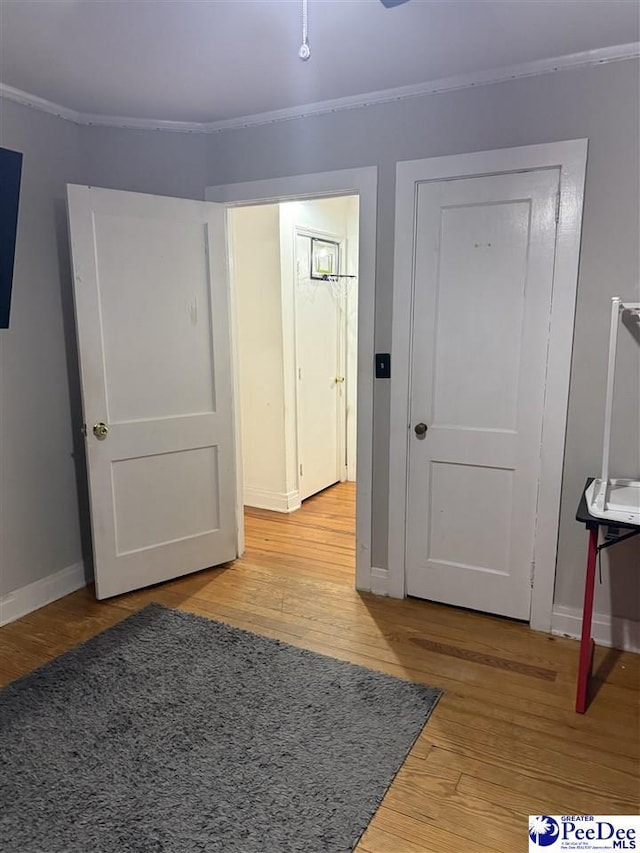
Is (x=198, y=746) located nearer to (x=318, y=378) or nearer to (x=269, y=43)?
(x=269, y=43)

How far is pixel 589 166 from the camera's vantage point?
2.21 metres

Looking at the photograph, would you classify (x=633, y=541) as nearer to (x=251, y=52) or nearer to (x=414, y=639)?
(x=414, y=639)

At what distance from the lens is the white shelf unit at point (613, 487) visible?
1882mm

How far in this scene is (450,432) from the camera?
2.64 meters

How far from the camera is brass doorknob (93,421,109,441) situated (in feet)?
8.94

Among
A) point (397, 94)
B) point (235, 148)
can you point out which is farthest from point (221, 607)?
point (397, 94)

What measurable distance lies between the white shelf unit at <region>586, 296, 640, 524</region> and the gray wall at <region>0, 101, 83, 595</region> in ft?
8.20

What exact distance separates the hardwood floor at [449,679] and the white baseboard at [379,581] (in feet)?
0.27

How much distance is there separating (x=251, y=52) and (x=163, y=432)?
1.75 meters

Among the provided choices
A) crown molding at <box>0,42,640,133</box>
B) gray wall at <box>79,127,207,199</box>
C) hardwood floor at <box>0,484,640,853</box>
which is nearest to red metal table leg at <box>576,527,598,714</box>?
hardwood floor at <box>0,484,640,853</box>

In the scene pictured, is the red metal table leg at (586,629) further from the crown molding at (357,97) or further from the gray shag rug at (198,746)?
the crown molding at (357,97)

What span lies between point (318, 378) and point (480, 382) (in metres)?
2.11
